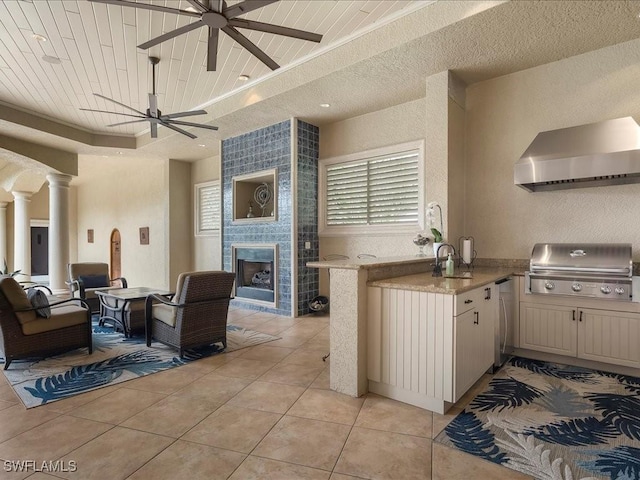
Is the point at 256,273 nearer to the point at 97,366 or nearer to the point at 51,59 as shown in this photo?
the point at 97,366

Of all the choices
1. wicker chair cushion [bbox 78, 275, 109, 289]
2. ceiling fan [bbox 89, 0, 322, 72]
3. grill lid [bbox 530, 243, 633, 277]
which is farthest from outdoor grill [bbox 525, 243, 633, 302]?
wicker chair cushion [bbox 78, 275, 109, 289]

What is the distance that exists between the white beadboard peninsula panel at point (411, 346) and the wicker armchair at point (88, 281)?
15.5 ft

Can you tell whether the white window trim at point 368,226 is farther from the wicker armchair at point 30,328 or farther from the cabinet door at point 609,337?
the wicker armchair at point 30,328

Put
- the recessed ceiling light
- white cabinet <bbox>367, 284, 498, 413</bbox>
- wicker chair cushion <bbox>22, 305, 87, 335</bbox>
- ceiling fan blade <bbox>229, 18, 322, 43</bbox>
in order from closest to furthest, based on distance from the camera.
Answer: white cabinet <bbox>367, 284, 498, 413</bbox> → ceiling fan blade <bbox>229, 18, 322, 43</bbox> → wicker chair cushion <bbox>22, 305, 87, 335</bbox> → the recessed ceiling light

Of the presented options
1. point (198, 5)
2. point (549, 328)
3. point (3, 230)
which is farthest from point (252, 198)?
point (3, 230)

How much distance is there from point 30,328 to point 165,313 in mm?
1182

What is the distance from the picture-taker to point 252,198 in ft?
22.1

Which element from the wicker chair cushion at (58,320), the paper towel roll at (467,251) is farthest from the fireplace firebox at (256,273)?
the paper towel roll at (467,251)

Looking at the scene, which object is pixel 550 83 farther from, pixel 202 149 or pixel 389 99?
pixel 202 149

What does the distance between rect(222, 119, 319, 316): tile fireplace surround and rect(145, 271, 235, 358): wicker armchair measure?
1795 mm

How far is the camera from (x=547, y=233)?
12.7ft

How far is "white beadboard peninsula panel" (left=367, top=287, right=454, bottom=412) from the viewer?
94.6 inches

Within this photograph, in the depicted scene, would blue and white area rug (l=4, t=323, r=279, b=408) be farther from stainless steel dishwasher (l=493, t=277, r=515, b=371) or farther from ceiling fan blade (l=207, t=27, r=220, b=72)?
ceiling fan blade (l=207, t=27, r=220, b=72)

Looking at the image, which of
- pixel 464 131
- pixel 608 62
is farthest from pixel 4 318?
pixel 608 62
